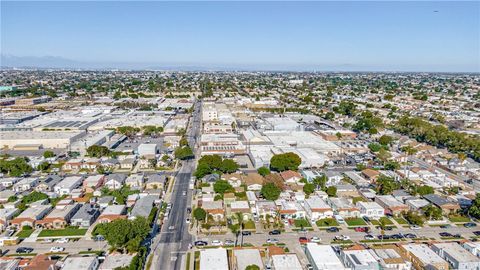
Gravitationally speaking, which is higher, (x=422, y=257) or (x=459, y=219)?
(x=422, y=257)

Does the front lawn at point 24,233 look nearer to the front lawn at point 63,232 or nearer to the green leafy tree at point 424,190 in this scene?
the front lawn at point 63,232

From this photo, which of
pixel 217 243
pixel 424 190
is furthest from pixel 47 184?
pixel 424 190

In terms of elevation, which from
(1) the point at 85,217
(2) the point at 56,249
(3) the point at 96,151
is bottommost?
(2) the point at 56,249

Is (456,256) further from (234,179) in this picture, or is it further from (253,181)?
(234,179)

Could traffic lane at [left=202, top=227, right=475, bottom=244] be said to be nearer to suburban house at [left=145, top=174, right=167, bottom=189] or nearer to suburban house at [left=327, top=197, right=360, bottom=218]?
suburban house at [left=327, top=197, right=360, bottom=218]

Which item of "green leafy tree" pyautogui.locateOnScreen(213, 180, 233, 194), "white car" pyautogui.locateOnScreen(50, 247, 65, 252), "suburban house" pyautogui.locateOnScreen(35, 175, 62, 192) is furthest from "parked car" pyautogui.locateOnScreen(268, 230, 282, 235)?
"suburban house" pyautogui.locateOnScreen(35, 175, 62, 192)

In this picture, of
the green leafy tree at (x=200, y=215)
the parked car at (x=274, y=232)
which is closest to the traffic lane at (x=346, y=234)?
the parked car at (x=274, y=232)

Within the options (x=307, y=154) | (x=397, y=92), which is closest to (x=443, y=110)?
(x=397, y=92)
